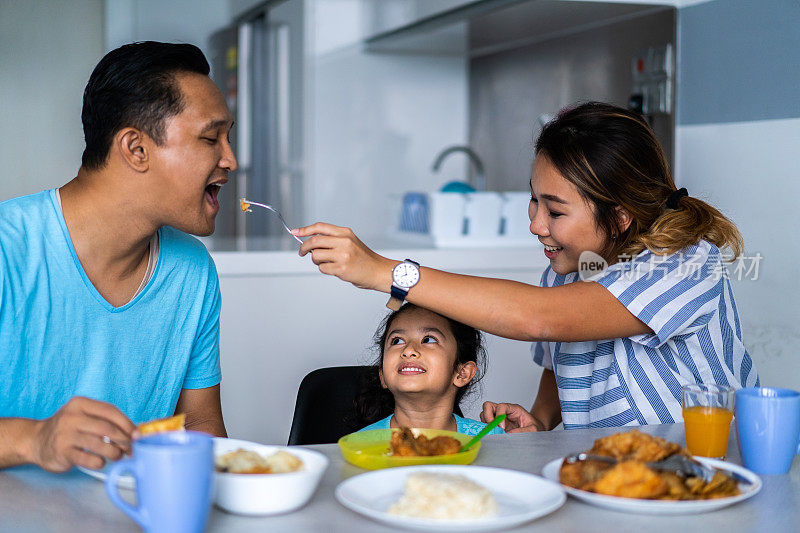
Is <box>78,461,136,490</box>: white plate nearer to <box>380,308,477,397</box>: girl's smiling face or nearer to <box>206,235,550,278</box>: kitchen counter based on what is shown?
<box>380,308,477,397</box>: girl's smiling face

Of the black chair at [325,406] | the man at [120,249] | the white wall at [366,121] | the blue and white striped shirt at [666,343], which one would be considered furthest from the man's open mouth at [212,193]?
the white wall at [366,121]

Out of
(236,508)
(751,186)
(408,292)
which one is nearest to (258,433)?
(408,292)

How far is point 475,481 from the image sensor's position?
89 centimetres

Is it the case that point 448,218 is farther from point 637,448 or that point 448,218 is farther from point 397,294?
point 637,448

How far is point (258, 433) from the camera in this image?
7.50 feet

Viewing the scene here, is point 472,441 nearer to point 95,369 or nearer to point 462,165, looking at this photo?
point 95,369

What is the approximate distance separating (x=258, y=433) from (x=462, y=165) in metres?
2.07

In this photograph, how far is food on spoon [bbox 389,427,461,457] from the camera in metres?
1.00

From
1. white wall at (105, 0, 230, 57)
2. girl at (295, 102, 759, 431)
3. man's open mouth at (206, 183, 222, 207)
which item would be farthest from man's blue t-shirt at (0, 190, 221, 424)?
white wall at (105, 0, 230, 57)

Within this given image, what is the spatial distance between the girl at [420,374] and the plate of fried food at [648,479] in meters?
0.63

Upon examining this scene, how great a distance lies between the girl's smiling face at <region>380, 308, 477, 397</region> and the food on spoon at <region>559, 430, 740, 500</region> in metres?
0.66

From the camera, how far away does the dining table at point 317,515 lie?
0.79m

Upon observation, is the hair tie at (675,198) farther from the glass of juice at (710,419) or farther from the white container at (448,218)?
the white container at (448,218)

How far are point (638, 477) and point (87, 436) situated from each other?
0.54 m
